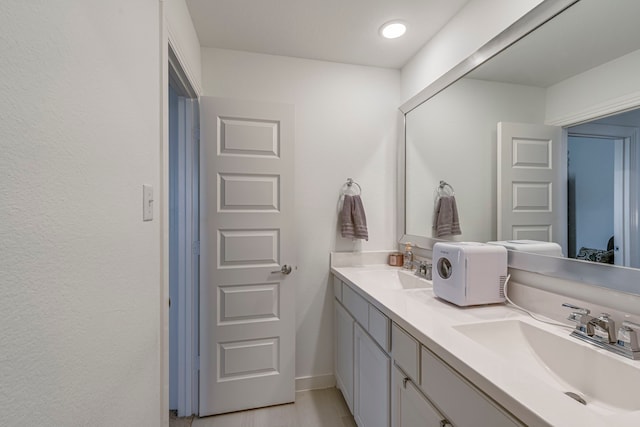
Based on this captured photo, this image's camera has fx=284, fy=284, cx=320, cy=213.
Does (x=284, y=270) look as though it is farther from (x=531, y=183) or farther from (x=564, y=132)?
(x=564, y=132)

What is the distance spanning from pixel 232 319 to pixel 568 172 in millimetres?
1930

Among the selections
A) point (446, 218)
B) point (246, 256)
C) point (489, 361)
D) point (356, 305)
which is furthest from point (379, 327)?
point (246, 256)

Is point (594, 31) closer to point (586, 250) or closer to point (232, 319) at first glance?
point (586, 250)

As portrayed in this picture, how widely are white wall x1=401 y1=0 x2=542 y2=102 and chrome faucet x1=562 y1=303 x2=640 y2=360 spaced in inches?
48.2

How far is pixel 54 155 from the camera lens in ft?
1.70

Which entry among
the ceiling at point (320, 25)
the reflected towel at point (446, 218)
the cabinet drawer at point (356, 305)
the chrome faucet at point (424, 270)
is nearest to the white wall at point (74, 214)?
the ceiling at point (320, 25)

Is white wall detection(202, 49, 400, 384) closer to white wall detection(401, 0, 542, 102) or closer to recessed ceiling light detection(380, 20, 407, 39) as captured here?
white wall detection(401, 0, 542, 102)

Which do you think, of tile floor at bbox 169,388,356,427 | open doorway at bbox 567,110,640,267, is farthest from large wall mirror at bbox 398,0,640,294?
tile floor at bbox 169,388,356,427

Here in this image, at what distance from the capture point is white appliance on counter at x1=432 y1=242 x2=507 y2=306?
124 centimetres

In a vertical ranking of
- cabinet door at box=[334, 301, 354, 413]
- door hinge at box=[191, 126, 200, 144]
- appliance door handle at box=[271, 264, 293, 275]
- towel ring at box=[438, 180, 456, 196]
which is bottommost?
cabinet door at box=[334, 301, 354, 413]

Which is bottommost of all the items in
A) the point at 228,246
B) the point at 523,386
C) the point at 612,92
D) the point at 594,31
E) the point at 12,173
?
the point at 523,386

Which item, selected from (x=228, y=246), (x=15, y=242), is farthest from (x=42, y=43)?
(x=228, y=246)

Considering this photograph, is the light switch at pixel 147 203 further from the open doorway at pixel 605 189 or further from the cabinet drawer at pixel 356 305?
the open doorway at pixel 605 189

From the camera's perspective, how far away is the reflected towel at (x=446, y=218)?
173cm
